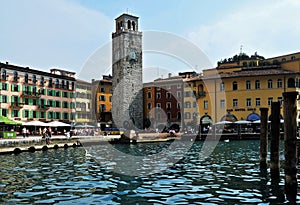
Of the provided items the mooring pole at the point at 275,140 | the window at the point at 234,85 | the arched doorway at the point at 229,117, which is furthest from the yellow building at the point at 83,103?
the mooring pole at the point at 275,140

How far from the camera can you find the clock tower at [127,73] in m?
67.2

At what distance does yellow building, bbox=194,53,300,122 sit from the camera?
57.2 metres

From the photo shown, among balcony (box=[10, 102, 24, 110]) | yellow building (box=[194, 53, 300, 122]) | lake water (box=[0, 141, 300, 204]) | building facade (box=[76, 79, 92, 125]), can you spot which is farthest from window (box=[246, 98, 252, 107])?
lake water (box=[0, 141, 300, 204])

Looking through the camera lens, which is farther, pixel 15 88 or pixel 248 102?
pixel 15 88

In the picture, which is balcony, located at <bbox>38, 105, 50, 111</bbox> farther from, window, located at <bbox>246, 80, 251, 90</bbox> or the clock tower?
window, located at <bbox>246, 80, 251, 90</bbox>

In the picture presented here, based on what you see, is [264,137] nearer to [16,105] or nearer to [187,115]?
[16,105]

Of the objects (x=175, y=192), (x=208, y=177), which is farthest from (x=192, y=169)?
(x=175, y=192)

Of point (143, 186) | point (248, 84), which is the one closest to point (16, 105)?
point (248, 84)

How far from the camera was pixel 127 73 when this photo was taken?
6800cm

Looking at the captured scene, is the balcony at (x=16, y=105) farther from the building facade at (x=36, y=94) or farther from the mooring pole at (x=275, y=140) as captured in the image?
the mooring pole at (x=275, y=140)

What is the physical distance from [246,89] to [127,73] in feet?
74.9

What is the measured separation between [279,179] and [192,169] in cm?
516

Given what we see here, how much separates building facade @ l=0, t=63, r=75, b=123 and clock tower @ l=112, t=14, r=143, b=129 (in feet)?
38.8

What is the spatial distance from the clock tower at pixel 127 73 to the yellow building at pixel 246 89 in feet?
40.7
